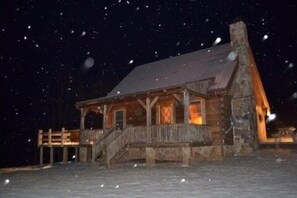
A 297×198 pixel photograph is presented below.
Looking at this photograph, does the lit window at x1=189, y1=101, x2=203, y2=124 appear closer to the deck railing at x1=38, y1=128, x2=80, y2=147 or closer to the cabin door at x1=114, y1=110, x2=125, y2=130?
the cabin door at x1=114, y1=110, x2=125, y2=130

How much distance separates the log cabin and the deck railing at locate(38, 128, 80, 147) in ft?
6.22

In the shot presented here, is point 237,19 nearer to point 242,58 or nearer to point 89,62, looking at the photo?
point 242,58

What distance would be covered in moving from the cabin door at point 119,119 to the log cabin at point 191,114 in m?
0.05

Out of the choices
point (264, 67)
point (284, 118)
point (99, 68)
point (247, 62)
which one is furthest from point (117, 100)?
point (99, 68)

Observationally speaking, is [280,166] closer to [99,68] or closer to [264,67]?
[264,67]

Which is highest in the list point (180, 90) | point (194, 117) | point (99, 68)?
point (99, 68)

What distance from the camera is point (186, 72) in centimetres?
2209

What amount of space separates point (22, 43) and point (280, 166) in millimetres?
76195

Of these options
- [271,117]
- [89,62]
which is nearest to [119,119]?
[271,117]

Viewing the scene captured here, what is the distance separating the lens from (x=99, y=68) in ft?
215

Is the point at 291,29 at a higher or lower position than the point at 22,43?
lower

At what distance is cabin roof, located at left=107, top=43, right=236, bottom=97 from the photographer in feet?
64.8

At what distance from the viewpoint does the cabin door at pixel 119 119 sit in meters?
22.5

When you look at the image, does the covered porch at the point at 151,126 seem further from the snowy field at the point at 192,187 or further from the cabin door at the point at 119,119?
the snowy field at the point at 192,187
